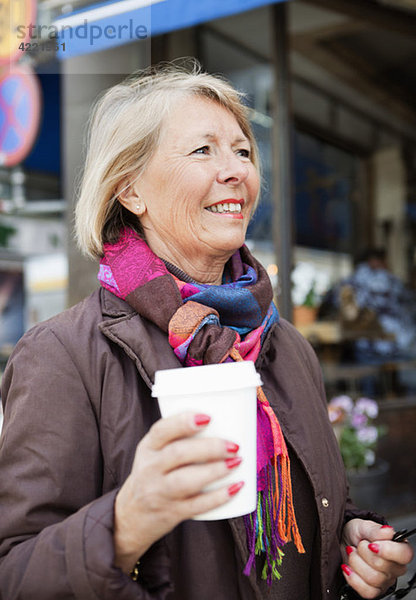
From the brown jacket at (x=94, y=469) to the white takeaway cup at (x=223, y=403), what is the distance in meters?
0.20

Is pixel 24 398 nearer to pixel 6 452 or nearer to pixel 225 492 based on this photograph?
pixel 6 452

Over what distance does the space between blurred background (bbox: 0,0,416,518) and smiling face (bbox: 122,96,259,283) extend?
4.34 ft

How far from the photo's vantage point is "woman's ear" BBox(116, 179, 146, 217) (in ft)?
4.36

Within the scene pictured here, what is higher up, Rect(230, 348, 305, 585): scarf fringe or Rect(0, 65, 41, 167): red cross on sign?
Rect(0, 65, 41, 167): red cross on sign

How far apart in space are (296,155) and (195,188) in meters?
4.70

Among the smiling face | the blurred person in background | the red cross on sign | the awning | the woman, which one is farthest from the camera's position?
the blurred person in background

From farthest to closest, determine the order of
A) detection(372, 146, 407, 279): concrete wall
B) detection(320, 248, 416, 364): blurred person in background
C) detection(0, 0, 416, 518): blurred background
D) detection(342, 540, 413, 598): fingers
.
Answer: detection(372, 146, 407, 279): concrete wall < detection(320, 248, 416, 364): blurred person in background < detection(0, 0, 416, 518): blurred background < detection(342, 540, 413, 598): fingers

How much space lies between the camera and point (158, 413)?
1.13 meters

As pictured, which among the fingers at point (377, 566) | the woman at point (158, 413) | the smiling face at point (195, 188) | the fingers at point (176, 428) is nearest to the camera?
the fingers at point (176, 428)

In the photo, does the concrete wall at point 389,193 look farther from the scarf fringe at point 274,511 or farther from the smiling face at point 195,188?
the scarf fringe at point 274,511

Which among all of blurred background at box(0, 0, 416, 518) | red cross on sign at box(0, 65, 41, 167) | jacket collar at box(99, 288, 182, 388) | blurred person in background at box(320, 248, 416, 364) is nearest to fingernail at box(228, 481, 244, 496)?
jacket collar at box(99, 288, 182, 388)

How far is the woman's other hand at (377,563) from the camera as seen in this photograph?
108 cm

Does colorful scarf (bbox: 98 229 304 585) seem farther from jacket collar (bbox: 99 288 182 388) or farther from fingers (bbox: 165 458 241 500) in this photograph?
fingers (bbox: 165 458 241 500)

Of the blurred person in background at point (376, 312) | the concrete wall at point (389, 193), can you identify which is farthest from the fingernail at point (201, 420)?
the concrete wall at point (389, 193)
